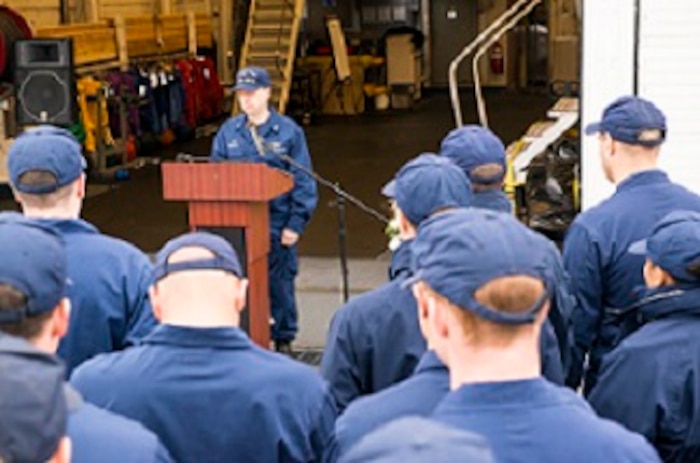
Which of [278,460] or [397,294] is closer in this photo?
[278,460]

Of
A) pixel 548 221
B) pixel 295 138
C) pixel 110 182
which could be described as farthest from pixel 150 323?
pixel 110 182

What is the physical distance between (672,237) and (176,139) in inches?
570

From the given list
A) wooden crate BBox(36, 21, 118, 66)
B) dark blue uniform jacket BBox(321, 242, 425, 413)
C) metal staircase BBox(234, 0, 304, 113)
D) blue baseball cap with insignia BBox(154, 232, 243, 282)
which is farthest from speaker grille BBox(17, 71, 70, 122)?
blue baseball cap with insignia BBox(154, 232, 243, 282)

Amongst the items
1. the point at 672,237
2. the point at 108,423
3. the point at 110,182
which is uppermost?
the point at 672,237

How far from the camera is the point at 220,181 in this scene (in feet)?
19.4

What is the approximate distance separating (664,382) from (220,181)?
3.32 metres

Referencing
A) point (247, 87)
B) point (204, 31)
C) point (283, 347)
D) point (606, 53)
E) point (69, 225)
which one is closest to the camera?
point (69, 225)

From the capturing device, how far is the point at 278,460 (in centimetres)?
290

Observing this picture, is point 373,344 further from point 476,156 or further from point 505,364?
point 476,156

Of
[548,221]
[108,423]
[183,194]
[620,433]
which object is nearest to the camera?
[620,433]

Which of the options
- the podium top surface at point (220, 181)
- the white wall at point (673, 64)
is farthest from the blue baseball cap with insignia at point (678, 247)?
the white wall at point (673, 64)

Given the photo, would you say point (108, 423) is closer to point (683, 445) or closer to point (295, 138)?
point (683, 445)

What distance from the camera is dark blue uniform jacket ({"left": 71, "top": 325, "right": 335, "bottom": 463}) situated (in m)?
2.80

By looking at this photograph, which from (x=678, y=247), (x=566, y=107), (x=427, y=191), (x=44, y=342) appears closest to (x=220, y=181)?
(x=427, y=191)
